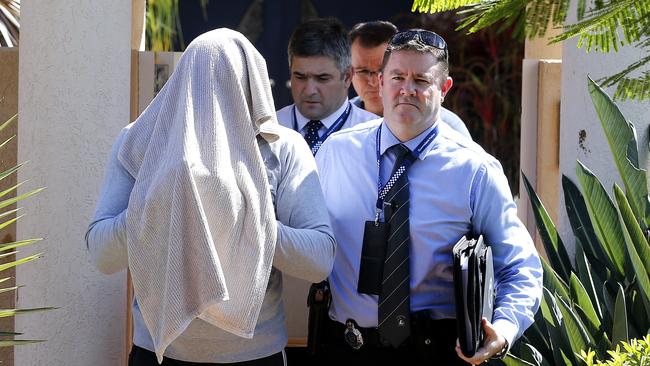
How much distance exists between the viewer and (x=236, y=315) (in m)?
2.82

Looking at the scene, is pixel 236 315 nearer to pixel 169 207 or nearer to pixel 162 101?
pixel 169 207

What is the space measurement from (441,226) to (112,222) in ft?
3.18

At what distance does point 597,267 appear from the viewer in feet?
14.0

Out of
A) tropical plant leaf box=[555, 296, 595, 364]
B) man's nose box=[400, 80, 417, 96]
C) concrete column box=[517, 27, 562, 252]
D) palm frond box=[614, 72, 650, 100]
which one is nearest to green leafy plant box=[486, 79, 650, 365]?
tropical plant leaf box=[555, 296, 595, 364]

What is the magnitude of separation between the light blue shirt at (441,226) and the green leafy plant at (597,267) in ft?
1.84

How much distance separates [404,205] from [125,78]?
A: 1.57 m

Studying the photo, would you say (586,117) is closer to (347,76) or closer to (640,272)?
(640,272)

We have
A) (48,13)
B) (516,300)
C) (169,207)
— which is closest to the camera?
(169,207)

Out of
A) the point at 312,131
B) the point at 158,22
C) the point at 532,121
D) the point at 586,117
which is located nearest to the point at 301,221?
the point at 312,131

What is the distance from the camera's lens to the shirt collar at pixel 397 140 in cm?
324

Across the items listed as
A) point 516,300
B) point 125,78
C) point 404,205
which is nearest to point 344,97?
point 125,78

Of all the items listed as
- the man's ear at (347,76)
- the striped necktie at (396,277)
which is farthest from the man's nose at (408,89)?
the man's ear at (347,76)

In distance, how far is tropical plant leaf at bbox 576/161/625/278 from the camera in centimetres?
407

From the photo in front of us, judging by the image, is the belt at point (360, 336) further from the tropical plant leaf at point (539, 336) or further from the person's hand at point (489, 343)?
the tropical plant leaf at point (539, 336)
